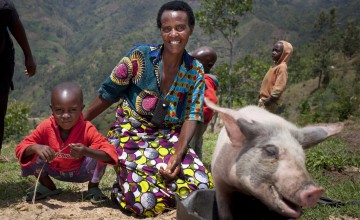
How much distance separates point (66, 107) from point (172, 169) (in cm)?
109

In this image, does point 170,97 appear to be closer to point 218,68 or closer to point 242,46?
point 218,68

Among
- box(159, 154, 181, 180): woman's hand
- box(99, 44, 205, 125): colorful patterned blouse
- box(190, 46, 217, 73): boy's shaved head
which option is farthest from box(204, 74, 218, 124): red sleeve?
box(159, 154, 181, 180): woman's hand

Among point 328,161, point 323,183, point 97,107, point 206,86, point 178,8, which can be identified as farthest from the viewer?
point 328,161

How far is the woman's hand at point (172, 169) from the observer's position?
3.42 m

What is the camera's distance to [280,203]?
81.8 inches

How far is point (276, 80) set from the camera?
18.6 feet

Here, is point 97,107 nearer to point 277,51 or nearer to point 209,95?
point 209,95

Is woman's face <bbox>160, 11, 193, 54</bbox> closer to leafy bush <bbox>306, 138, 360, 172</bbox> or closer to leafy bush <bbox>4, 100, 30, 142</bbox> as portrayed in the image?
leafy bush <bbox>306, 138, 360, 172</bbox>

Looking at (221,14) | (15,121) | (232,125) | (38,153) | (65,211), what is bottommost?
(15,121)

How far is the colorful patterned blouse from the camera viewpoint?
368 cm

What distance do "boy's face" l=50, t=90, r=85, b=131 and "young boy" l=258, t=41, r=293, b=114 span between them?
3159 millimetres

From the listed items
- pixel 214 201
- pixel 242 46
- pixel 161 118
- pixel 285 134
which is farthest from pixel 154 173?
pixel 242 46

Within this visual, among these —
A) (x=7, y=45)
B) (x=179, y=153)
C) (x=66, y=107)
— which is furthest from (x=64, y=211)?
(x=7, y=45)

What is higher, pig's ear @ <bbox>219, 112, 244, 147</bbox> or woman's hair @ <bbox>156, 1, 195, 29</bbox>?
woman's hair @ <bbox>156, 1, 195, 29</bbox>
